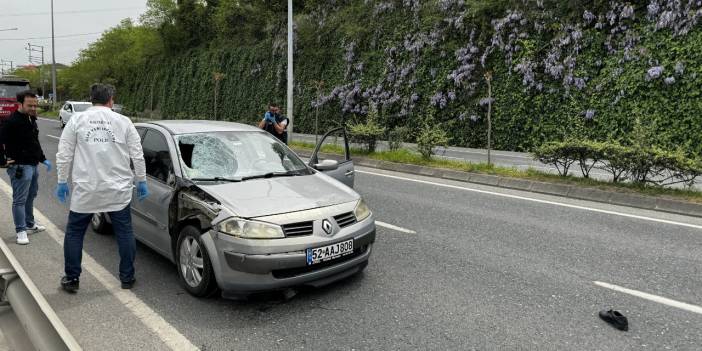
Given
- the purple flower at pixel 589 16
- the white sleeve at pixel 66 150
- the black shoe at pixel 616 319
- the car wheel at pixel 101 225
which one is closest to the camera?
the black shoe at pixel 616 319

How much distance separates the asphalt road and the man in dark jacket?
0.37 m

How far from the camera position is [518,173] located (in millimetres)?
10766

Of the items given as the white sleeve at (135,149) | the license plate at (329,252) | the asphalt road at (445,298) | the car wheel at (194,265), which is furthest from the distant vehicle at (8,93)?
the license plate at (329,252)

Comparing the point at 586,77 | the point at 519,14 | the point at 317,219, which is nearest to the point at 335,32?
the point at 519,14

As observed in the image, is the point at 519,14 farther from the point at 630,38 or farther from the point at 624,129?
the point at 624,129

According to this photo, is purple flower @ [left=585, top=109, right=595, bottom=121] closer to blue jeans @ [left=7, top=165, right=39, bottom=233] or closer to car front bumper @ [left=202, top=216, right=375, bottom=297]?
car front bumper @ [left=202, top=216, right=375, bottom=297]

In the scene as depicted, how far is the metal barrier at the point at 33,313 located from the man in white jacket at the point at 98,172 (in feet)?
1.74

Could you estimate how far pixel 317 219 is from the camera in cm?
404

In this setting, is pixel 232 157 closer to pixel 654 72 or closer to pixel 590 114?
pixel 654 72

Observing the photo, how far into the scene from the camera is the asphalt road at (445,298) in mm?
3512

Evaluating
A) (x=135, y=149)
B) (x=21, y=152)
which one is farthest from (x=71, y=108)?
(x=135, y=149)

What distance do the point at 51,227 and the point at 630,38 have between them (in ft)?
54.1

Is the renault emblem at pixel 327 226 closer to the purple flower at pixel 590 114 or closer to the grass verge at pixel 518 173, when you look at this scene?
the grass verge at pixel 518 173

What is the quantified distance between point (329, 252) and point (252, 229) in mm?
650
